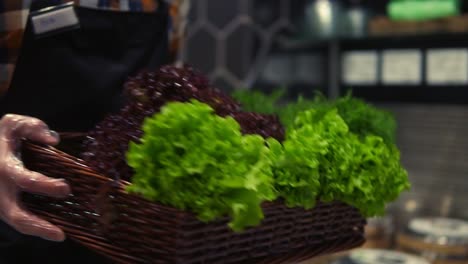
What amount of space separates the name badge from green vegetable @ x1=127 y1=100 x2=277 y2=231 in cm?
44

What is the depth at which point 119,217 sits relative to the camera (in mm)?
632

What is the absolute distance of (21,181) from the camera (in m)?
0.68

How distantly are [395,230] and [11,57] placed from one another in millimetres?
1335

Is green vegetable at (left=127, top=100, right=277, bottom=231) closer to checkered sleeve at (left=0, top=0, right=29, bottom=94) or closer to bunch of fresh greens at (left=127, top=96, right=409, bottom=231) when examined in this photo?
bunch of fresh greens at (left=127, top=96, right=409, bottom=231)

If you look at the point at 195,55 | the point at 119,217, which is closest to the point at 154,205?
the point at 119,217

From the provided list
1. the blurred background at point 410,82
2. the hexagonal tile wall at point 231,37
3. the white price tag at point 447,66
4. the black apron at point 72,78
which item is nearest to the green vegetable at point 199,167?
the black apron at point 72,78

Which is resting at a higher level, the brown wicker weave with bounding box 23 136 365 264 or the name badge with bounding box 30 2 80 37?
the name badge with bounding box 30 2 80 37

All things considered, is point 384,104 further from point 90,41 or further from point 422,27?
point 90,41

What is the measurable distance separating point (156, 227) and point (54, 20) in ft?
1.60

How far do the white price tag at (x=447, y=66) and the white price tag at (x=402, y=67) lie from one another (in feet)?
0.13

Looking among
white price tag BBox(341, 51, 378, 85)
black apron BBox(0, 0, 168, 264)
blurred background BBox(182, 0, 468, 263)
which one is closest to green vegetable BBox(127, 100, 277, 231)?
black apron BBox(0, 0, 168, 264)

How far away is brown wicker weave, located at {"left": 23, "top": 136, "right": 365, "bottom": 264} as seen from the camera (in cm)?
59

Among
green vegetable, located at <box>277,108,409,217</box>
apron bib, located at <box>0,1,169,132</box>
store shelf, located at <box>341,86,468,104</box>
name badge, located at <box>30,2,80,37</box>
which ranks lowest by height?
store shelf, located at <box>341,86,468,104</box>

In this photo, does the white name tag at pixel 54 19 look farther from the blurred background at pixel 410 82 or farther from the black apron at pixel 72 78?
the blurred background at pixel 410 82
